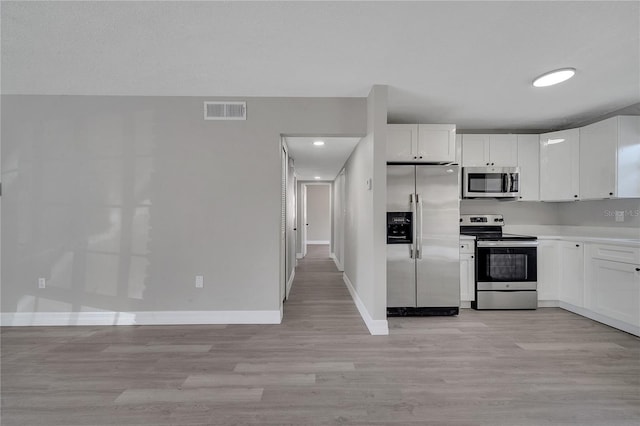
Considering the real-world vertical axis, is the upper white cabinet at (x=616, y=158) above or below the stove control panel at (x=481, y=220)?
above

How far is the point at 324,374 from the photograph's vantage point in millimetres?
2221

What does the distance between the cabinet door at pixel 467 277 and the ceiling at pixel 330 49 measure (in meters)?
1.93

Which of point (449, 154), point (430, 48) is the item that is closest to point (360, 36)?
point (430, 48)

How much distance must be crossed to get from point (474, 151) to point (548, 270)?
184 centimetres

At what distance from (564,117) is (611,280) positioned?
2.14 meters

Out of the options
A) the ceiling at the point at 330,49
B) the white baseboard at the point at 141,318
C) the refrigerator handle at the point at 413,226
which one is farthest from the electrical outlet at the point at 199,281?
the refrigerator handle at the point at 413,226

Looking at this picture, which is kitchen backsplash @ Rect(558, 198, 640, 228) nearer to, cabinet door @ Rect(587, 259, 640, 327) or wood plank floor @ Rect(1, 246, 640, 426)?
cabinet door @ Rect(587, 259, 640, 327)

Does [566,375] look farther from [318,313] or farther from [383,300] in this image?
[318,313]

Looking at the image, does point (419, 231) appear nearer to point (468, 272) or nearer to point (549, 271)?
point (468, 272)

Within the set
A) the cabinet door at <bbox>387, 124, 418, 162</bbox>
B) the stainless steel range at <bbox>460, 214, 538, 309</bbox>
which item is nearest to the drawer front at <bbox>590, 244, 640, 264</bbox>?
the stainless steel range at <bbox>460, 214, 538, 309</bbox>

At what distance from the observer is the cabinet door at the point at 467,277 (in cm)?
373

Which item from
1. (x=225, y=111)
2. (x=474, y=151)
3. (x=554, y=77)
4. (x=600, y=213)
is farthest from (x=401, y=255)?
(x=600, y=213)

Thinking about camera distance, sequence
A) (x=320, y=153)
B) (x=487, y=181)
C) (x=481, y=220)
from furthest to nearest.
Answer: (x=320, y=153) < (x=481, y=220) < (x=487, y=181)

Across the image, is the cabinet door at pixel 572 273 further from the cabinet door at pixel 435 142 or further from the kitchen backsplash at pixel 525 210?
the cabinet door at pixel 435 142
